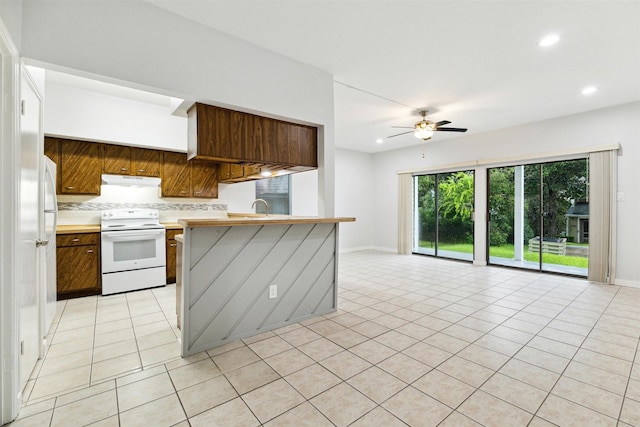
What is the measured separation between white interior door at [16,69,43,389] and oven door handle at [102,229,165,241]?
172 cm

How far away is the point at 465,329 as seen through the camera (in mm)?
2893

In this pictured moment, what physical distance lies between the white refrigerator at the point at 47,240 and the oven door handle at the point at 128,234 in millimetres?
998

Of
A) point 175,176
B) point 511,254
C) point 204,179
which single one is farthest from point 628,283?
point 175,176

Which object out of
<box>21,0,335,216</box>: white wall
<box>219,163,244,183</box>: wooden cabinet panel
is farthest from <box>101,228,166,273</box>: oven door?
<box>21,0,335,216</box>: white wall

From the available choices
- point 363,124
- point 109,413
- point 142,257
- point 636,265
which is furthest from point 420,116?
point 109,413

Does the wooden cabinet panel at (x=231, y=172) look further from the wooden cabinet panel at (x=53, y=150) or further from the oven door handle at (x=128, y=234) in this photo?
the wooden cabinet panel at (x=53, y=150)

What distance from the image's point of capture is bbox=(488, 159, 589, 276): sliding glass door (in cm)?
507

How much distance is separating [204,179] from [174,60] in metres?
2.90

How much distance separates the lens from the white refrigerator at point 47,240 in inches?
93.0

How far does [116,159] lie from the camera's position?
430 cm

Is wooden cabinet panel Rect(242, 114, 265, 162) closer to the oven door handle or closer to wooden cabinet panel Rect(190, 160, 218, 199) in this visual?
the oven door handle

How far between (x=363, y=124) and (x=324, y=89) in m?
2.38

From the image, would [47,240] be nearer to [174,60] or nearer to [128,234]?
[128,234]

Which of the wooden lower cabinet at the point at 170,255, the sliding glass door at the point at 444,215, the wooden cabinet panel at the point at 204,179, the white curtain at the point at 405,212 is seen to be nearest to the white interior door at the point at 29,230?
the wooden lower cabinet at the point at 170,255
